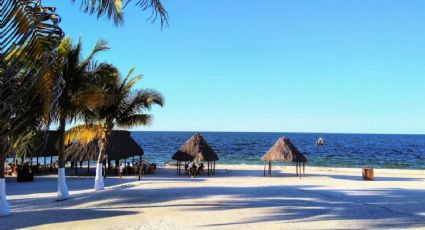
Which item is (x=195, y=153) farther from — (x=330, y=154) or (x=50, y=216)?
(x=330, y=154)

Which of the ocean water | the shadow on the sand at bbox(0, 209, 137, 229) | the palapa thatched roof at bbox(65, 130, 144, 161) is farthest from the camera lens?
the ocean water

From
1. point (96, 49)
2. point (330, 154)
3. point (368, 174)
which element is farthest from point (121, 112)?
point (330, 154)

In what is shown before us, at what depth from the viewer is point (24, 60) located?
338 centimetres

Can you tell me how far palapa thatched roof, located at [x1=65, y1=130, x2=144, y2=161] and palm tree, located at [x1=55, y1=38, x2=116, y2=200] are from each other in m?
10.7

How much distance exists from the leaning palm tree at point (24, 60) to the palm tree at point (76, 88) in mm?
11075

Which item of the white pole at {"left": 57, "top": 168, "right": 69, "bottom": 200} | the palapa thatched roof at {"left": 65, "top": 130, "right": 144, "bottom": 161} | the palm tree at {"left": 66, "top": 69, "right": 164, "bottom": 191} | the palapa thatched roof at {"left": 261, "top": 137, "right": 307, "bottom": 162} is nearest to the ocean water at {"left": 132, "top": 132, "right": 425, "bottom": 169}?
the palapa thatched roof at {"left": 65, "top": 130, "right": 144, "bottom": 161}

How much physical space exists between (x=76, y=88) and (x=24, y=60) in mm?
12277

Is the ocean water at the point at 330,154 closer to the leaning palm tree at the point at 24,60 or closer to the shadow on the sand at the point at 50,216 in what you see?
the shadow on the sand at the point at 50,216

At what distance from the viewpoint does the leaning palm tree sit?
3121 mm

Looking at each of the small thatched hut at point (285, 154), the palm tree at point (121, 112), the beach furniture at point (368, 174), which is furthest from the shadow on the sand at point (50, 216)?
the beach furniture at point (368, 174)

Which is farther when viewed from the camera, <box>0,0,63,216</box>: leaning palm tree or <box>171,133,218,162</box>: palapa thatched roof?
<box>171,133,218,162</box>: palapa thatched roof

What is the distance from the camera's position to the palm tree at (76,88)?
14820 millimetres

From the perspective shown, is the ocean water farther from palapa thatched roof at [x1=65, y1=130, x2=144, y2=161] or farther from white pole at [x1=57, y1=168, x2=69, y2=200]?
white pole at [x1=57, y1=168, x2=69, y2=200]

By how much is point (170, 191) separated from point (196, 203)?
348 centimetres
